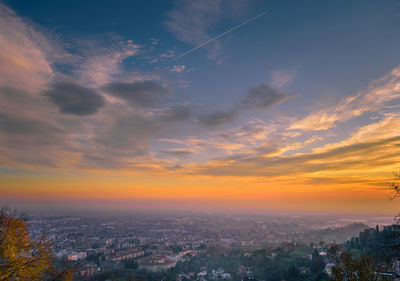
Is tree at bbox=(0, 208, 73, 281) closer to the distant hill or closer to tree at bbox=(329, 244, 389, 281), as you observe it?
tree at bbox=(329, 244, 389, 281)

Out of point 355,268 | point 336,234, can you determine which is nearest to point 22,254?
point 355,268

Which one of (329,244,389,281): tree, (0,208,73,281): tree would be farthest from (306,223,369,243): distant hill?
(0,208,73,281): tree

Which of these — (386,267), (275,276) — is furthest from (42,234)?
(275,276)

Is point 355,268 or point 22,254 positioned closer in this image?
point 22,254

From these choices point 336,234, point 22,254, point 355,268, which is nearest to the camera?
point 22,254

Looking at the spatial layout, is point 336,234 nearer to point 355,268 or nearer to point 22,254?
point 355,268

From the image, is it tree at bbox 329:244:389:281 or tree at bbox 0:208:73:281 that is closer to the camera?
tree at bbox 0:208:73:281

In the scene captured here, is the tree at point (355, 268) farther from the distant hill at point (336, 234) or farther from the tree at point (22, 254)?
the distant hill at point (336, 234)

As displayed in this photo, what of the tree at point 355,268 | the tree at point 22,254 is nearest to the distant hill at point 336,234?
the tree at point 355,268
